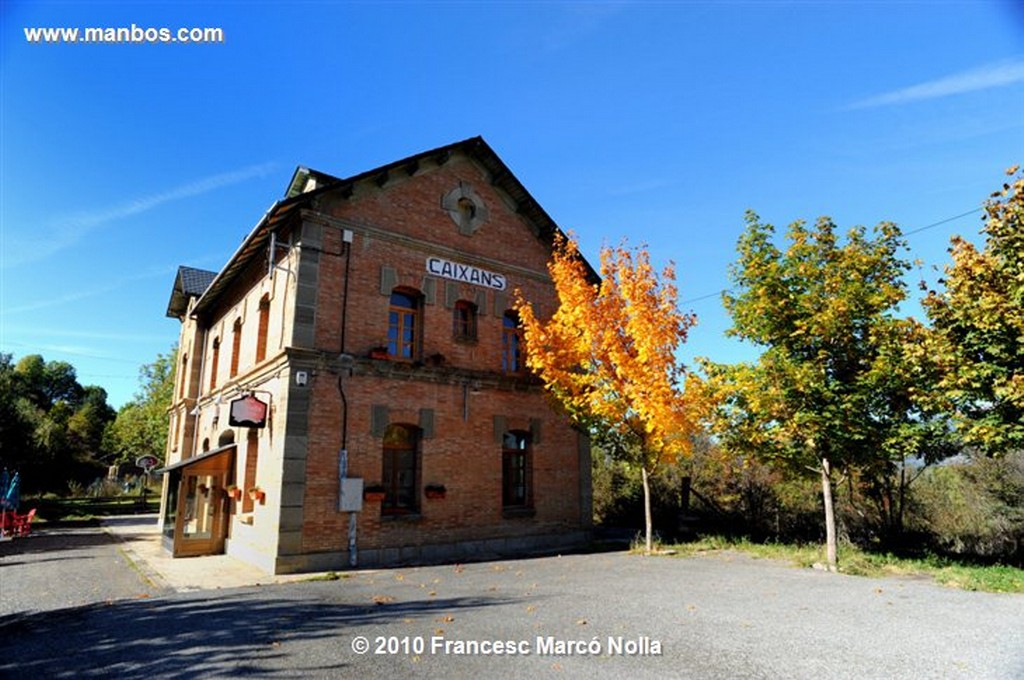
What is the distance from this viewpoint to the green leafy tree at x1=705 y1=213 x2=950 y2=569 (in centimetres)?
1084

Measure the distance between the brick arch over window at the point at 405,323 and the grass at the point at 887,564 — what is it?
8.11 metres

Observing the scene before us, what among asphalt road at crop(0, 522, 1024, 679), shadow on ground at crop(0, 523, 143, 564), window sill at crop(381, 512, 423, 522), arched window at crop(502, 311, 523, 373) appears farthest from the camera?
arched window at crop(502, 311, 523, 373)

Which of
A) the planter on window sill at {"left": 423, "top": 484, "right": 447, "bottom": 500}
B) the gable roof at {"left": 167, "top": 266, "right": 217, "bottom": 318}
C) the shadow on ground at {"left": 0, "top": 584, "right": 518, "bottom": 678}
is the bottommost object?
the shadow on ground at {"left": 0, "top": 584, "right": 518, "bottom": 678}

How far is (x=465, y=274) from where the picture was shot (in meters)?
15.0

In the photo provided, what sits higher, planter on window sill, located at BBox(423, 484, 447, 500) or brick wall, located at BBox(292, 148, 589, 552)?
brick wall, located at BBox(292, 148, 589, 552)

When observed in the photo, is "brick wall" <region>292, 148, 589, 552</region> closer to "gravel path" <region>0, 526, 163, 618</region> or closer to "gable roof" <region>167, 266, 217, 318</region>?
"gravel path" <region>0, 526, 163, 618</region>

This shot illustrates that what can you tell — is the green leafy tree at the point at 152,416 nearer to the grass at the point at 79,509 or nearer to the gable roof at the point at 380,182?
the grass at the point at 79,509

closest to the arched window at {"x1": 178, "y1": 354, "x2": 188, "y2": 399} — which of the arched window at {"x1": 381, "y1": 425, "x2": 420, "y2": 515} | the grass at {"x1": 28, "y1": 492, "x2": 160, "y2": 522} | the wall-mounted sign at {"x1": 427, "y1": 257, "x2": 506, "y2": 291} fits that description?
the grass at {"x1": 28, "y1": 492, "x2": 160, "y2": 522}

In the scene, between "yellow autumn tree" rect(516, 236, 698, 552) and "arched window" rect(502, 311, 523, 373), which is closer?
"yellow autumn tree" rect(516, 236, 698, 552)

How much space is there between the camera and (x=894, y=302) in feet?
36.8

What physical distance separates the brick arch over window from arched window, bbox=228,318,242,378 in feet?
18.8

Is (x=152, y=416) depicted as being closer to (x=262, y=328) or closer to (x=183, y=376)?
(x=183, y=376)

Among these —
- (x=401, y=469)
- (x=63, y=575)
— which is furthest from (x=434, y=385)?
(x=63, y=575)

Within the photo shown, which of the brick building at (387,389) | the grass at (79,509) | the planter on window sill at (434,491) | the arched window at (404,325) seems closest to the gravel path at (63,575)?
the brick building at (387,389)
